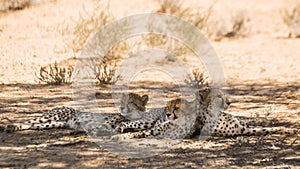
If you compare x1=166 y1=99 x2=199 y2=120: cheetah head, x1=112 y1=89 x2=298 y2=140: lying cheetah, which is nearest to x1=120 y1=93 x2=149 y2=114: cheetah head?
x1=112 y1=89 x2=298 y2=140: lying cheetah

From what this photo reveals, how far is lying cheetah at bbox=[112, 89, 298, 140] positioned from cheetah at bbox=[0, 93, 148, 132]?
333 mm

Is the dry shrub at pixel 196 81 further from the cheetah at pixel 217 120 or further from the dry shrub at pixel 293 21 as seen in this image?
the dry shrub at pixel 293 21

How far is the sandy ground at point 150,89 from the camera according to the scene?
633 centimetres

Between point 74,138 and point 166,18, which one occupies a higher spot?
point 166,18

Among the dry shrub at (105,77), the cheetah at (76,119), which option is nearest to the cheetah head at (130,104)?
the cheetah at (76,119)

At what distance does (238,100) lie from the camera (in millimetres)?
9500

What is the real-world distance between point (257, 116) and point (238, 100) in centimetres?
123

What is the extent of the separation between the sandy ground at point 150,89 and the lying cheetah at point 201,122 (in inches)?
4.6

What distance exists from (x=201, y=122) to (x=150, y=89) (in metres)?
3.03

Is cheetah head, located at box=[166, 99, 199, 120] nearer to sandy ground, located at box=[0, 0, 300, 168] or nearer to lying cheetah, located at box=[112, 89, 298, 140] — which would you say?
lying cheetah, located at box=[112, 89, 298, 140]

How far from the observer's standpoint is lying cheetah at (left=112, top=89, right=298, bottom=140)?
22.7 feet

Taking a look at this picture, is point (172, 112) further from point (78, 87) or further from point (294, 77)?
point (294, 77)

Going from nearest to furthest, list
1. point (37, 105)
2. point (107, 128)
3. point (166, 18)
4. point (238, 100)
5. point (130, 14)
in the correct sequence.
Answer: point (107, 128), point (37, 105), point (238, 100), point (166, 18), point (130, 14)

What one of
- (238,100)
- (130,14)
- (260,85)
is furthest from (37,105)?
(130,14)
